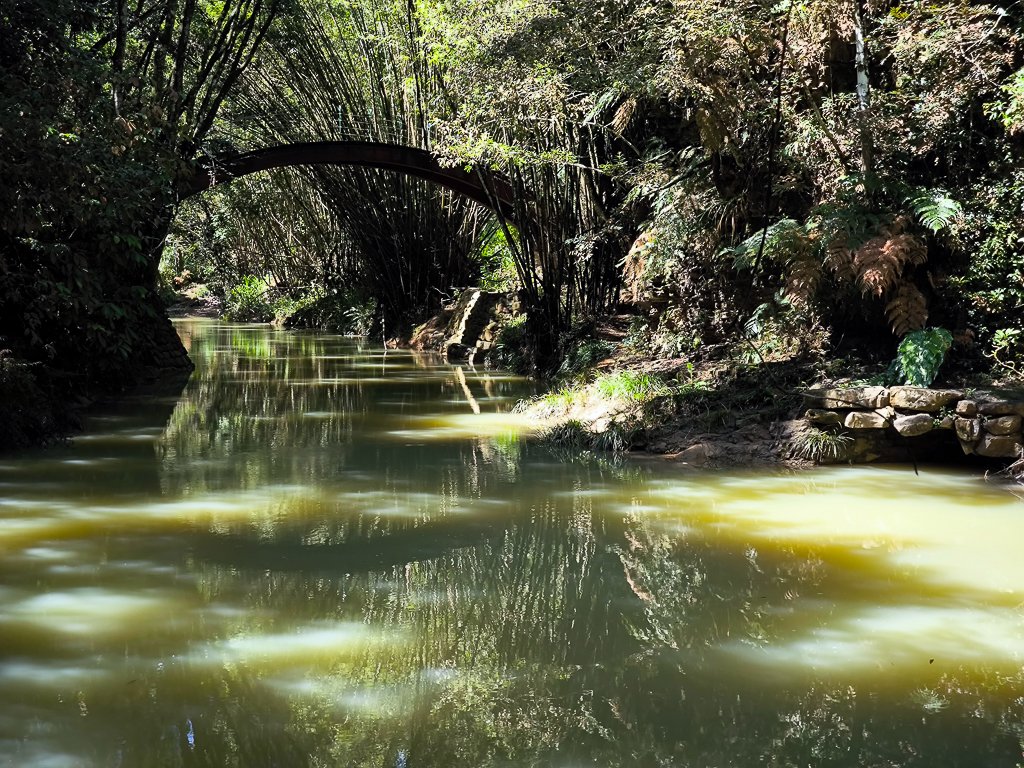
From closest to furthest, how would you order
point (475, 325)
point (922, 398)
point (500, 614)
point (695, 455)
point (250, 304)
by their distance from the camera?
point (500, 614)
point (922, 398)
point (695, 455)
point (475, 325)
point (250, 304)

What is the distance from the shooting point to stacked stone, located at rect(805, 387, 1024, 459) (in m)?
5.28

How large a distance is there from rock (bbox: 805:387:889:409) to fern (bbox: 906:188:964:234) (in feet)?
3.53

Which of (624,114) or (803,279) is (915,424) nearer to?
(803,279)

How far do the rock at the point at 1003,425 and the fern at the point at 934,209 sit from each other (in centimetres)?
123

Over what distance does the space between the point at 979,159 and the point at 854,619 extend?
4730 millimetres

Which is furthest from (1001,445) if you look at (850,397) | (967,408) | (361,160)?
(361,160)

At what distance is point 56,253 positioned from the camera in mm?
6707

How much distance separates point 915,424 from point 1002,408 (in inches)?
18.8

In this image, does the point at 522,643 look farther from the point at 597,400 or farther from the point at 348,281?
the point at 348,281

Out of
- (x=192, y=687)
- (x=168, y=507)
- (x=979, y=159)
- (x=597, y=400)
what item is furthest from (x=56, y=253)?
(x=979, y=159)

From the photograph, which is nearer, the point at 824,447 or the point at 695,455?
the point at 824,447

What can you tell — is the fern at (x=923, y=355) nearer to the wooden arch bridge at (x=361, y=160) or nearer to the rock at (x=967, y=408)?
the rock at (x=967, y=408)

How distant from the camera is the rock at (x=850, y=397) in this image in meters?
5.69

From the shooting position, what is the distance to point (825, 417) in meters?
5.88
